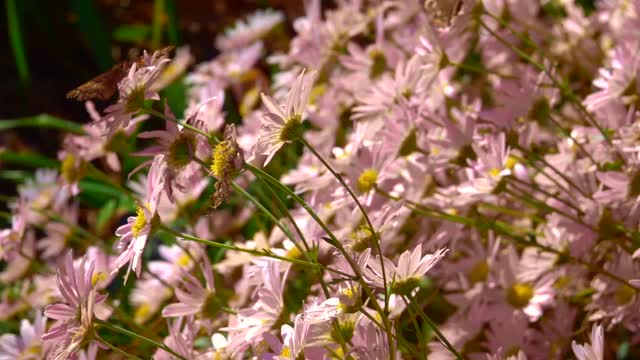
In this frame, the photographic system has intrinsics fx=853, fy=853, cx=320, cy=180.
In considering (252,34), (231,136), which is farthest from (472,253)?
(252,34)

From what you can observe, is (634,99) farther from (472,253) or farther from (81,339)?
(81,339)

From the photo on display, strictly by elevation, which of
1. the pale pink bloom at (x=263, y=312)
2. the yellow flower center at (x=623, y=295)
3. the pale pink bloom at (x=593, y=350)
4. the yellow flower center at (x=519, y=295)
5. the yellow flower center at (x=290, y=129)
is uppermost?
the yellow flower center at (x=290, y=129)

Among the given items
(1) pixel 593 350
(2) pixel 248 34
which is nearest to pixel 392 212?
(1) pixel 593 350

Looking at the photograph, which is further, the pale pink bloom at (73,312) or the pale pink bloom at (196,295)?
the pale pink bloom at (196,295)

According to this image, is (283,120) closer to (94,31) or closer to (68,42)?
(94,31)

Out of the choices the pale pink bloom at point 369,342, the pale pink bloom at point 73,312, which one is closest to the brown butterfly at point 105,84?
the pale pink bloom at point 73,312

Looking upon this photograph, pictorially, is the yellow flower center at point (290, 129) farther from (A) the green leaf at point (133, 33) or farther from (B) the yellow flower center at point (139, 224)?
(A) the green leaf at point (133, 33)
